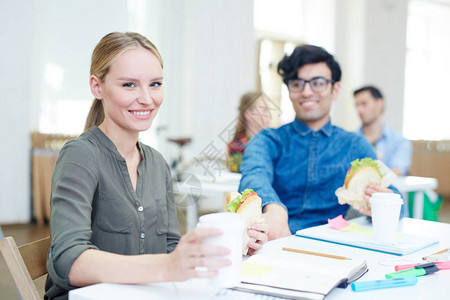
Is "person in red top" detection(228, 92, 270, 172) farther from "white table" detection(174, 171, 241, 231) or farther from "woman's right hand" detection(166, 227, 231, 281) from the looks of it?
"woman's right hand" detection(166, 227, 231, 281)

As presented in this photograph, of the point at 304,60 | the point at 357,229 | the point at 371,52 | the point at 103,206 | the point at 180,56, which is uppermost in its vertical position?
the point at 371,52

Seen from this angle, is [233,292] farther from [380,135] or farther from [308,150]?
[380,135]

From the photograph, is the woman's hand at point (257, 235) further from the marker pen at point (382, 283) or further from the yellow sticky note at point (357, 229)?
the yellow sticky note at point (357, 229)

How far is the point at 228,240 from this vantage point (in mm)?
816

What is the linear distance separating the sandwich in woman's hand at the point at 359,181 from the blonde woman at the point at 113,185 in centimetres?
51

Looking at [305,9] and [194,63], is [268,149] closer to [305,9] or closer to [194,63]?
[194,63]

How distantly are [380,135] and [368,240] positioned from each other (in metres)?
3.62

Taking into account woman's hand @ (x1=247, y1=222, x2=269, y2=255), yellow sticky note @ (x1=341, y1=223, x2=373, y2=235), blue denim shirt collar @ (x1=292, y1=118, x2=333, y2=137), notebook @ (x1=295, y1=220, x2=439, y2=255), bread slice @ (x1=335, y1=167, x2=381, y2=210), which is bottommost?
yellow sticky note @ (x1=341, y1=223, x2=373, y2=235)

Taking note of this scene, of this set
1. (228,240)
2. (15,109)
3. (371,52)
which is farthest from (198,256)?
(371,52)

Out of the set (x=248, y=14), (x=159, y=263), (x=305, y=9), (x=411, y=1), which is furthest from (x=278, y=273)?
(x=411, y=1)

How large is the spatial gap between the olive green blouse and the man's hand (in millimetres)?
341

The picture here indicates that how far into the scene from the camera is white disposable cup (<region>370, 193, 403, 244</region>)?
137 cm

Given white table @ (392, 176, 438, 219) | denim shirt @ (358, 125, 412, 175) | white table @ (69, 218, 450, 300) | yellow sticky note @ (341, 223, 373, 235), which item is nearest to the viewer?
white table @ (69, 218, 450, 300)

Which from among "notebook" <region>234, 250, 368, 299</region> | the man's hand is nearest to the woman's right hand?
"notebook" <region>234, 250, 368, 299</region>
